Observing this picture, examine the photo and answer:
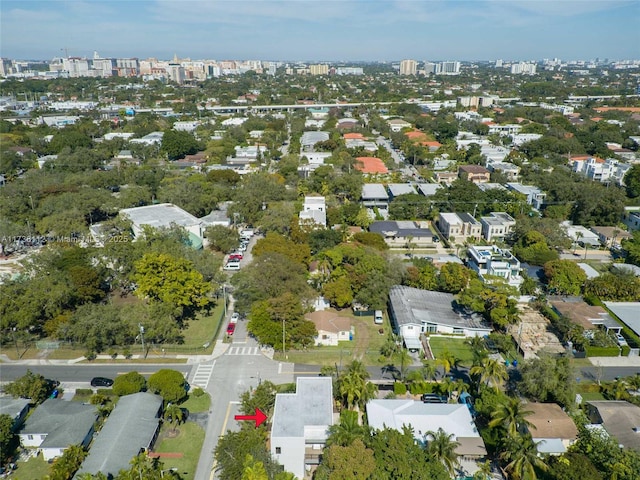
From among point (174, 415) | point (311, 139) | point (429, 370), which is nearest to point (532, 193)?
point (429, 370)

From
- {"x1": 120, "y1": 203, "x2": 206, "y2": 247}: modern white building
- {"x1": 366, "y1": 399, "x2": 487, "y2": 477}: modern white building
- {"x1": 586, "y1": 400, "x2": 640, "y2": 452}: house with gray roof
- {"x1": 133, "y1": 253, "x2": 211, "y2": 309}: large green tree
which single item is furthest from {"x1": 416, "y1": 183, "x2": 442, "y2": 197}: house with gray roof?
{"x1": 366, "y1": 399, "x2": 487, "y2": 477}: modern white building

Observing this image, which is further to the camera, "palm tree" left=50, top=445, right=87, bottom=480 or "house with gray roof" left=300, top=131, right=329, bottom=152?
"house with gray roof" left=300, top=131, right=329, bottom=152

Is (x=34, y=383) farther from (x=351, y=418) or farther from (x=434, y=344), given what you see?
(x=434, y=344)

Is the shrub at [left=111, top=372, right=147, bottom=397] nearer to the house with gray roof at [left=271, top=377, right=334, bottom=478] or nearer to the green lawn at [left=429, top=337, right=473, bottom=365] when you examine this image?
the house with gray roof at [left=271, top=377, right=334, bottom=478]

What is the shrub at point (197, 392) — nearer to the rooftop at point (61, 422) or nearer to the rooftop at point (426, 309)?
the rooftop at point (61, 422)

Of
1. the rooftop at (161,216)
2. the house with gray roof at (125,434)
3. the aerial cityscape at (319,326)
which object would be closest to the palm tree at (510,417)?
the aerial cityscape at (319,326)

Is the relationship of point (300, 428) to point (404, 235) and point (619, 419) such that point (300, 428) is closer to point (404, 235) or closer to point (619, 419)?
point (619, 419)

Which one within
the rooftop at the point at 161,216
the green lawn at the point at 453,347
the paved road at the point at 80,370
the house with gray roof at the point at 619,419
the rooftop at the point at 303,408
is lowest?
the paved road at the point at 80,370
